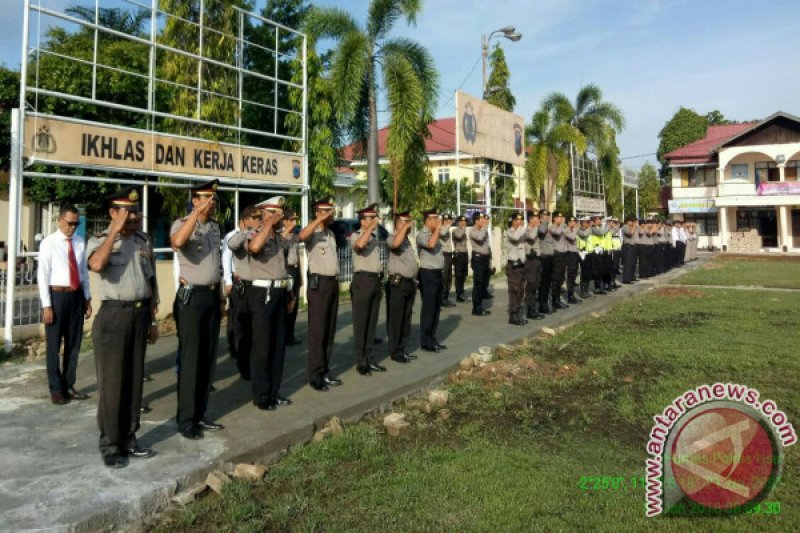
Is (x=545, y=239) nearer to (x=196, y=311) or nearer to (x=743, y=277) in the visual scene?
(x=196, y=311)

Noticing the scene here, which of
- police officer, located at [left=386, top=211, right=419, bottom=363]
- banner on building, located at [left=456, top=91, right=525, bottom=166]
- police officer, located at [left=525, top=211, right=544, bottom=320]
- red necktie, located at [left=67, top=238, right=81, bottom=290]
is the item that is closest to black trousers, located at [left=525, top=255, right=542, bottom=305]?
police officer, located at [left=525, top=211, right=544, bottom=320]

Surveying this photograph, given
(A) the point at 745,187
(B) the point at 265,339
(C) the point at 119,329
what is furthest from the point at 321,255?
(A) the point at 745,187

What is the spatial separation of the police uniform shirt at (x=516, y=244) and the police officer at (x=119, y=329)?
6.77m

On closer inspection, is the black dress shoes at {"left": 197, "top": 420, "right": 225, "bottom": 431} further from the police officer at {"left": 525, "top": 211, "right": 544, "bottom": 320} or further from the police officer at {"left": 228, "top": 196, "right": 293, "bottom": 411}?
the police officer at {"left": 525, "top": 211, "right": 544, "bottom": 320}

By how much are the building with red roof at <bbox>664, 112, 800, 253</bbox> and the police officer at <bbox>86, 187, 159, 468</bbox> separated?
39.3m

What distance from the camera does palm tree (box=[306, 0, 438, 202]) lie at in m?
15.2

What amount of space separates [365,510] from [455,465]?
2.69 feet

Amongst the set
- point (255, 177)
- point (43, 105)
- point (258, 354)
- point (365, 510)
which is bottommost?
point (365, 510)

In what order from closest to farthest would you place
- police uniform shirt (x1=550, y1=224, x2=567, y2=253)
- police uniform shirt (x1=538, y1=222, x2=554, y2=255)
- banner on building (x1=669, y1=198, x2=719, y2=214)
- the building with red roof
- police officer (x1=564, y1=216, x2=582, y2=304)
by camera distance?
police uniform shirt (x1=538, y1=222, x2=554, y2=255) → police uniform shirt (x1=550, y1=224, x2=567, y2=253) → police officer (x1=564, y1=216, x2=582, y2=304) → the building with red roof → banner on building (x1=669, y1=198, x2=719, y2=214)

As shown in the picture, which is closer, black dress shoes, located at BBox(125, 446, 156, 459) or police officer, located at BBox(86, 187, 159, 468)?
police officer, located at BBox(86, 187, 159, 468)

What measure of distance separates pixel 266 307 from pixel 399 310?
2.33 metres

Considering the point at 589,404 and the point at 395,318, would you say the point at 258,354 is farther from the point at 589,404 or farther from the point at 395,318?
the point at 589,404

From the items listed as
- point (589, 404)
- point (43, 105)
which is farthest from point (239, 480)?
point (43, 105)

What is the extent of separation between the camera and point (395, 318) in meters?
7.12
